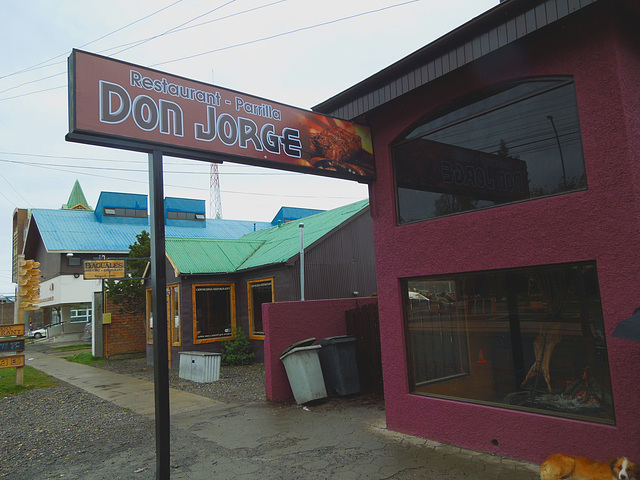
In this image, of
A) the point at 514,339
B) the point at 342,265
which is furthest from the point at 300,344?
the point at 342,265

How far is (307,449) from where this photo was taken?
245 inches

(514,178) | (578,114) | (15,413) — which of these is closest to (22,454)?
(15,413)

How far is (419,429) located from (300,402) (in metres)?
2.85

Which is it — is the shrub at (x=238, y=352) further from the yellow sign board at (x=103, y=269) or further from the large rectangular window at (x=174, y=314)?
the yellow sign board at (x=103, y=269)

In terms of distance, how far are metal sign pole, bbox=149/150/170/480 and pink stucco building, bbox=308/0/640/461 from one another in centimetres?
310

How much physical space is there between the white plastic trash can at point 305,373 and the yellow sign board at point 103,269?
1020 cm

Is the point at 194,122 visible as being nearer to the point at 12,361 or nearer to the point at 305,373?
the point at 305,373

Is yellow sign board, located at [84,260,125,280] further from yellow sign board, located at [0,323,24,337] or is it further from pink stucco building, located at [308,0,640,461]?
pink stucco building, located at [308,0,640,461]

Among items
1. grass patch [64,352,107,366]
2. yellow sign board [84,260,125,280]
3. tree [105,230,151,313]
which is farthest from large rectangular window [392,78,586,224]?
grass patch [64,352,107,366]

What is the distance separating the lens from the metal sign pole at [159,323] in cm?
461

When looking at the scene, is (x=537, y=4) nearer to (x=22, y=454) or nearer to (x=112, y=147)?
(x=112, y=147)

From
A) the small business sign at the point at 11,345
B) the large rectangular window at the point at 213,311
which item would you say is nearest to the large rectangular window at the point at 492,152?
the large rectangular window at the point at 213,311

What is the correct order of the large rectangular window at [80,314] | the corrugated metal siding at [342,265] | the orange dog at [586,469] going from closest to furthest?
the orange dog at [586,469]
the corrugated metal siding at [342,265]
the large rectangular window at [80,314]

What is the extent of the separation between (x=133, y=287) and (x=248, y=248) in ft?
17.8
